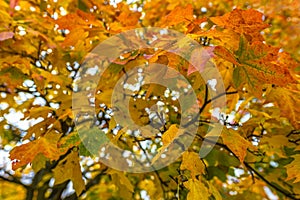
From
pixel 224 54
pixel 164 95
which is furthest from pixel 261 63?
pixel 164 95

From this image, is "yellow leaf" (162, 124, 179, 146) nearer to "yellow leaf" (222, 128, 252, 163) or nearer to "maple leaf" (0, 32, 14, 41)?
"yellow leaf" (222, 128, 252, 163)

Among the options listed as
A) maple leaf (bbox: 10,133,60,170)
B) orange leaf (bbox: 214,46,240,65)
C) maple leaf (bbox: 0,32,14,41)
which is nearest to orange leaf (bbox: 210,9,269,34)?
orange leaf (bbox: 214,46,240,65)

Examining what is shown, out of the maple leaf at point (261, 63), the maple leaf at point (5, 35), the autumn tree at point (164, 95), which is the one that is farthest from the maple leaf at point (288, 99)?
the maple leaf at point (5, 35)

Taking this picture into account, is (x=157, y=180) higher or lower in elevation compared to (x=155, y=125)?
lower

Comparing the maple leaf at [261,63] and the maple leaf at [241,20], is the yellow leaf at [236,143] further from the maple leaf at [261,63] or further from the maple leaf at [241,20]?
the maple leaf at [241,20]

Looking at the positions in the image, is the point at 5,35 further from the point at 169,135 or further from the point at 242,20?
the point at 242,20

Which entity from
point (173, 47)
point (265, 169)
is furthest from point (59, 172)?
point (265, 169)

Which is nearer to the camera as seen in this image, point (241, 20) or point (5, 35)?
point (241, 20)

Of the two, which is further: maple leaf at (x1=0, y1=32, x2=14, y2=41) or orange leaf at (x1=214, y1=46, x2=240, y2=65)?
maple leaf at (x1=0, y1=32, x2=14, y2=41)

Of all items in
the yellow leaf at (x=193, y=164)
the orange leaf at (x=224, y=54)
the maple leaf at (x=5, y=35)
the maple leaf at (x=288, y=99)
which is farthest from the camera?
the maple leaf at (x=5, y=35)

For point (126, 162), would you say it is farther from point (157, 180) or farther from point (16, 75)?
point (16, 75)

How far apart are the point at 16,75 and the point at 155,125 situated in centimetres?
58

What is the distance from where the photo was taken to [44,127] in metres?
1.26

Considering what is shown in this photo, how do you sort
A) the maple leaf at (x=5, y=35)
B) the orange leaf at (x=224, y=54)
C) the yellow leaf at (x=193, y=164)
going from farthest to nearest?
the maple leaf at (x=5, y=35)
the yellow leaf at (x=193, y=164)
the orange leaf at (x=224, y=54)
